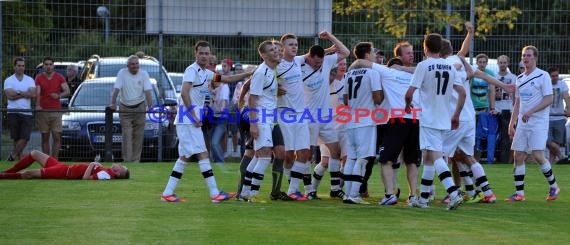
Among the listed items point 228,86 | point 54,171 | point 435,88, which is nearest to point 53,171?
point 54,171

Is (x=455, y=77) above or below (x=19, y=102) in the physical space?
above

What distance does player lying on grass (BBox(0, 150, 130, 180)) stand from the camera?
17422mm

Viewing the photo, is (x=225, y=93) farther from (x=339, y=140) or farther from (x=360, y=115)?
(x=360, y=115)

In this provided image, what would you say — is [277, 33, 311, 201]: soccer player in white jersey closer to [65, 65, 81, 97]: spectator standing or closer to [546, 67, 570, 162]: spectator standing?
[546, 67, 570, 162]: spectator standing

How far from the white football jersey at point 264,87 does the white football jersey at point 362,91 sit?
1.00m

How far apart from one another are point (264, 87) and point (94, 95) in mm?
10114

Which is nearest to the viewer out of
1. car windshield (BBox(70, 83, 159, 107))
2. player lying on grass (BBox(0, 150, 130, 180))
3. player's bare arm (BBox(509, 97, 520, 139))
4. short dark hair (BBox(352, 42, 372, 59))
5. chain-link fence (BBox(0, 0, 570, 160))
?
short dark hair (BBox(352, 42, 372, 59))

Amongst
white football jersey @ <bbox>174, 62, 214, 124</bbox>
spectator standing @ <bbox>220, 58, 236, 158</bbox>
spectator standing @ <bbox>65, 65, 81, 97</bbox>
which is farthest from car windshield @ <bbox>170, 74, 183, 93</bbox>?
white football jersey @ <bbox>174, 62, 214, 124</bbox>

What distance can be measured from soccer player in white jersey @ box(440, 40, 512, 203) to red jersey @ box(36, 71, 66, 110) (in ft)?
34.6

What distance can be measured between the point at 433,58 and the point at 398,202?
2.20 meters

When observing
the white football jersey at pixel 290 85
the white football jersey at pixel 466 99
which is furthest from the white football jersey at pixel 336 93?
the white football jersey at pixel 466 99

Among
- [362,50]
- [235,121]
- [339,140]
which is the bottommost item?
[235,121]

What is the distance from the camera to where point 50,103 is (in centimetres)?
2295

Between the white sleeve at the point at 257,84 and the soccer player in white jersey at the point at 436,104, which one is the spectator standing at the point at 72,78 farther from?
the soccer player in white jersey at the point at 436,104
